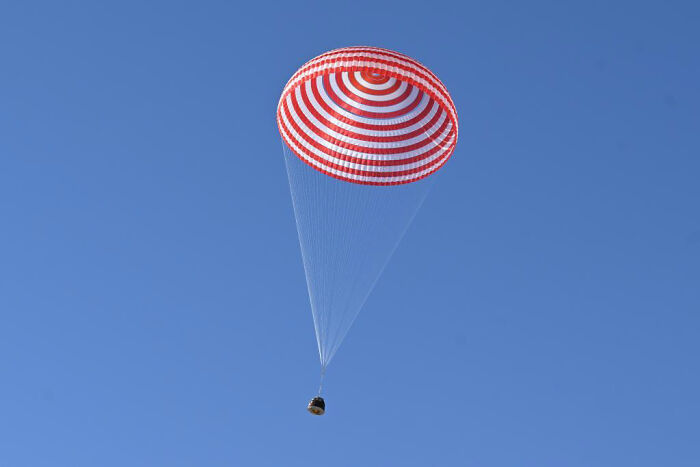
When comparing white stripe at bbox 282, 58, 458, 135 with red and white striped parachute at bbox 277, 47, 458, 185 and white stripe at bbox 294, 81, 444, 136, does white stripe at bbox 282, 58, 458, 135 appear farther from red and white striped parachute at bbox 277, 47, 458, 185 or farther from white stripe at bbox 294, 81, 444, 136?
white stripe at bbox 294, 81, 444, 136

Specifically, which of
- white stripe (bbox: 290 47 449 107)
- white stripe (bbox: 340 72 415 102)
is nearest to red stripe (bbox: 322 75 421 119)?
white stripe (bbox: 340 72 415 102)

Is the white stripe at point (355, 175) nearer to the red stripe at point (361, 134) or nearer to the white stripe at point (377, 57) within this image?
the red stripe at point (361, 134)

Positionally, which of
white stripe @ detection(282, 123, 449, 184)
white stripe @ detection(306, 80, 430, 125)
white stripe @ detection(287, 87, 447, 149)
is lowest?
white stripe @ detection(282, 123, 449, 184)

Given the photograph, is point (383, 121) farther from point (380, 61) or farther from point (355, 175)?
point (380, 61)

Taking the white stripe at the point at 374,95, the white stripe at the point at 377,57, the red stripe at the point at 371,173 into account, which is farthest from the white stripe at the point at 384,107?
the white stripe at the point at 377,57

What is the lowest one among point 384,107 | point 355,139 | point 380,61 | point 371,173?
point 371,173

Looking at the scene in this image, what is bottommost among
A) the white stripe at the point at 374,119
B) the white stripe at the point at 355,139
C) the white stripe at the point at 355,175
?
the white stripe at the point at 355,175

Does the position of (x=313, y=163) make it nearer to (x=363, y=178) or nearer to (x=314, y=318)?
(x=363, y=178)

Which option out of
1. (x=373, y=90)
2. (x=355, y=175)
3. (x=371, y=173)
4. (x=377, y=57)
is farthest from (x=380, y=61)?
(x=355, y=175)
